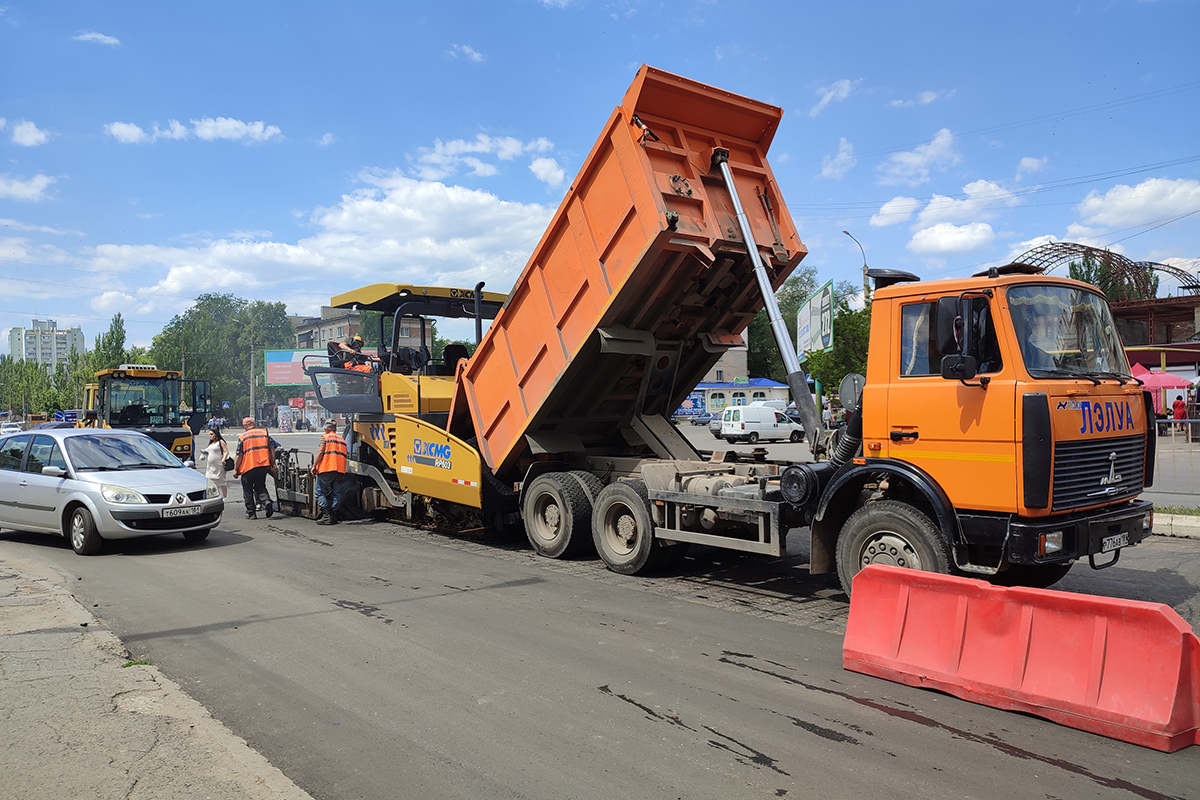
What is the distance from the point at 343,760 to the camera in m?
3.85

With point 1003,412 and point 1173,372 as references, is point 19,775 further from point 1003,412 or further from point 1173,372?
point 1173,372

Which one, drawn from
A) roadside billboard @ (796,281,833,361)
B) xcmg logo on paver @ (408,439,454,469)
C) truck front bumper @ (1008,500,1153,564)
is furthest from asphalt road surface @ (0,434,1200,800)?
roadside billboard @ (796,281,833,361)

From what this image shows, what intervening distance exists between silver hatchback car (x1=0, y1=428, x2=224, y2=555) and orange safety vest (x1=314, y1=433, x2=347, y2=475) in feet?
6.47

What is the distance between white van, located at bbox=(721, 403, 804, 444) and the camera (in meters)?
34.1

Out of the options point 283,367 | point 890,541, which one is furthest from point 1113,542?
point 283,367

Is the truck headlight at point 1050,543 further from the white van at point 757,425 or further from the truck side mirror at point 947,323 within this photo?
the white van at point 757,425

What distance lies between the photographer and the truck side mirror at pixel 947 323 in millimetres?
5688

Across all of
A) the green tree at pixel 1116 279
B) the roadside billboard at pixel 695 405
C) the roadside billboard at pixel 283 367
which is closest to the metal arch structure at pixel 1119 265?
the green tree at pixel 1116 279

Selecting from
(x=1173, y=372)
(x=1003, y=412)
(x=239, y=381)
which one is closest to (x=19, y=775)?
(x=1003, y=412)

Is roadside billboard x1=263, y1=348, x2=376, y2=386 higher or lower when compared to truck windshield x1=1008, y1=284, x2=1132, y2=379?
higher

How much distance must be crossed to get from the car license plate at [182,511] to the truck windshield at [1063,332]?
916cm

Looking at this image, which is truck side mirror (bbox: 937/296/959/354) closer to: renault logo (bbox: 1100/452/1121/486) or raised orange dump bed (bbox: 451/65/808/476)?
renault logo (bbox: 1100/452/1121/486)

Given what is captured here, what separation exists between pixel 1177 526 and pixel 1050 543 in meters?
6.55

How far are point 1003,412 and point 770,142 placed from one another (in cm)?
408
